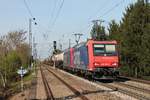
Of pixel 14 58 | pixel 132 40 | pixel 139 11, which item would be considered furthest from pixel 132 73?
pixel 14 58

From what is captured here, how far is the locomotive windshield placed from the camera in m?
33.1

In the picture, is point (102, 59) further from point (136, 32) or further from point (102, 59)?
point (136, 32)

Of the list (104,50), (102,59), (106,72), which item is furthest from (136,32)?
(106,72)

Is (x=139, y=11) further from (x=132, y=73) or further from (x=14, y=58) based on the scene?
(x=14, y=58)

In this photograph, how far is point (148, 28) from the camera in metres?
39.0

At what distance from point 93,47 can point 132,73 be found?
43.3 ft

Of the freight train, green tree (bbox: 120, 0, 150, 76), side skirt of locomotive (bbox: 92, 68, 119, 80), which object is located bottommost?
side skirt of locomotive (bbox: 92, 68, 119, 80)

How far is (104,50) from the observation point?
1308 inches

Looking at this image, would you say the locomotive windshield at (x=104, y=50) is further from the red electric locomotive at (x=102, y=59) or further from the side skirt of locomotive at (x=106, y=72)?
the side skirt of locomotive at (x=106, y=72)

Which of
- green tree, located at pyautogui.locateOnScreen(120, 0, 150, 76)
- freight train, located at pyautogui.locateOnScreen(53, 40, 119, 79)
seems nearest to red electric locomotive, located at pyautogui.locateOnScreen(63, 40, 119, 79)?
freight train, located at pyautogui.locateOnScreen(53, 40, 119, 79)

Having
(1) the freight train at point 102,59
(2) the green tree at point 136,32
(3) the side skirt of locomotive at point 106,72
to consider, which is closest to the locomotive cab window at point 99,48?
(1) the freight train at point 102,59

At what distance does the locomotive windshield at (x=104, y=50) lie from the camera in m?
33.1

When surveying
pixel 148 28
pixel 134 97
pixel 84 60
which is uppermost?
pixel 148 28

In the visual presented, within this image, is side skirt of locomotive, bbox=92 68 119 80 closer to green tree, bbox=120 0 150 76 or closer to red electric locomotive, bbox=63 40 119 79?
red electric locomotive, bbox=63 40 119 79
